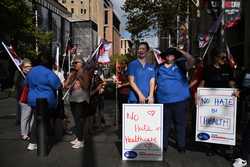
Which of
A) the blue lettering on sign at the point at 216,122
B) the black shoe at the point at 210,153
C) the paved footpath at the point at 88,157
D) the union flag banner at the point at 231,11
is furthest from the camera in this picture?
the union flag banner at the point at 231,11

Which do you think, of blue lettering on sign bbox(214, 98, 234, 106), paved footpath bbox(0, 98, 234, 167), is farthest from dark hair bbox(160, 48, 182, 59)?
paved footpath bbox(0, 98, 234, 167)

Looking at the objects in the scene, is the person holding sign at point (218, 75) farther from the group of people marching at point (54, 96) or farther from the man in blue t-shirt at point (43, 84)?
the man in blue t-shirt at point (43, 84)

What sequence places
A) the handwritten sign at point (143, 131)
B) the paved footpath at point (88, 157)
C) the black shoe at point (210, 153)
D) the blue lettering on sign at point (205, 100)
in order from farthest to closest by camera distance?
the black shoe at point (210, 153)
the blue lettering on sign at point (205, 100)
the paved footpath at point (88, 157)
the handwritten sign at point (143, 131)

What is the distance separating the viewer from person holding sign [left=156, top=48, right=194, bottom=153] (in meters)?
8.63

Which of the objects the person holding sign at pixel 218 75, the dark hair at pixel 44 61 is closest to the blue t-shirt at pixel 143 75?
the person holding sign at pixel 218 75

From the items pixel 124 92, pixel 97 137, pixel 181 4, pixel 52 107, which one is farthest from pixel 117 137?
pixel 181 4

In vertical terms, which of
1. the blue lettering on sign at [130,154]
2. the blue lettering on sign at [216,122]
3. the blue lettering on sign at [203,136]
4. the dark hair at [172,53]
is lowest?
the blue lettering on sign at [130,154]

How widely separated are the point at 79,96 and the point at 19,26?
102 feet

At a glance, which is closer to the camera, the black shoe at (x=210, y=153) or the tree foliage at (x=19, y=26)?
the black shoe at (x=210, y=153)

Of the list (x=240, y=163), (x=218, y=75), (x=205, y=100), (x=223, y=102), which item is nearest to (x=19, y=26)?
(x=218, y=75)

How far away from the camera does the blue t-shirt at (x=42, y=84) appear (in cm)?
902

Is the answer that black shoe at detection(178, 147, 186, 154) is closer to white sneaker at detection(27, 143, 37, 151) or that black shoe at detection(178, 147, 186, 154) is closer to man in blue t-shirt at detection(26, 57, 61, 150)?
man in blue t-shirt at detection(26, 57, 61, 150)

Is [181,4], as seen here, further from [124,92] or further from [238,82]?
[238,82]

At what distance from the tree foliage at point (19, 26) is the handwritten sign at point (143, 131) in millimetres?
29955
